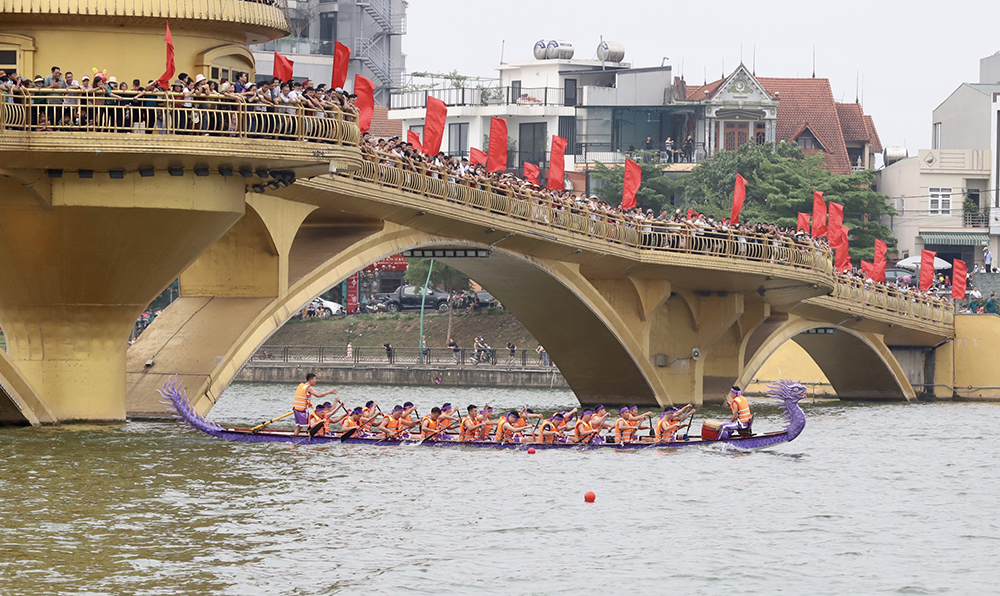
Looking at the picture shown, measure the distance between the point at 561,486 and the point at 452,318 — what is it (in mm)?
57913

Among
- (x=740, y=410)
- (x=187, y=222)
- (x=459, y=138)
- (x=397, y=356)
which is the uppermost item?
(x=459, y=138)

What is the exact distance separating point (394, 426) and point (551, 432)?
4183mm

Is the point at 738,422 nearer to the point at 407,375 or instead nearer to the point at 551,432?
the point at 551,432

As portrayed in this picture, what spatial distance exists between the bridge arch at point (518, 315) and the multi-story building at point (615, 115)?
44.9 m

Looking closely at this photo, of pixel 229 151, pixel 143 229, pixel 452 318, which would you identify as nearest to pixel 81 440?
pixel 143 229

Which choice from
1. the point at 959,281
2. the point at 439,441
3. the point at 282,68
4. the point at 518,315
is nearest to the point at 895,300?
the point at 959,281

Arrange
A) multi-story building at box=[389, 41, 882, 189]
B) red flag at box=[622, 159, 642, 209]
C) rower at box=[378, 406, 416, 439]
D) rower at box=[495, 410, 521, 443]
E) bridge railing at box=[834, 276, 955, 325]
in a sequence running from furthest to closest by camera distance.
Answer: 1. multi-story building at box=[389, 41, 882, 189]
2. bridge railing at box=[834, 276, 955, 325]
3. red flag at box=[622, 159, 642, 209]
4. rower at box=[495, 410, 521, 443]
5. rower at box=[378, 406, 416, 439]

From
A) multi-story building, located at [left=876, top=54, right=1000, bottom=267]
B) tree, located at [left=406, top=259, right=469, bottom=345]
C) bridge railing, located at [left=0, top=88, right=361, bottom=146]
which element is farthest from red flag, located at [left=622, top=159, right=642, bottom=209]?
multi-story building, located at [left=876, top=54, right=1000, bottom=267]

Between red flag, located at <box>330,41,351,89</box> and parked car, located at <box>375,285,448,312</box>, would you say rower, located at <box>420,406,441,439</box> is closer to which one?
red flag, located at <box>330,41,351,89</box>

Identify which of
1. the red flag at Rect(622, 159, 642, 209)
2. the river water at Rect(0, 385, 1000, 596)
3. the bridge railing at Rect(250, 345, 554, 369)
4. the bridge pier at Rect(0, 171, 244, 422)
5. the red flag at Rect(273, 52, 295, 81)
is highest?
the red flag at Rect(273, 52, 295, 81)

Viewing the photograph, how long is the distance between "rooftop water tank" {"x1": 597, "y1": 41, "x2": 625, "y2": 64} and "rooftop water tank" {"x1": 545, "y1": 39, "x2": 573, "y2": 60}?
→ 6.72 ft

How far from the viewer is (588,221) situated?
173 feet

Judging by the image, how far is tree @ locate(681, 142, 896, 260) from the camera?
91.9 metres

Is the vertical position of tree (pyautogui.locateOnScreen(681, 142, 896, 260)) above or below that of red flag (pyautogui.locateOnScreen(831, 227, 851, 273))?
above
